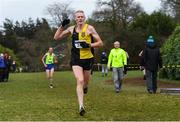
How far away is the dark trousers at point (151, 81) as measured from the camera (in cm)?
1959

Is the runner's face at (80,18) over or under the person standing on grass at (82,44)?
over

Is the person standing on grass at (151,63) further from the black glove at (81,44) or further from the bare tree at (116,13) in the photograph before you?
the bare tree at (116,13)

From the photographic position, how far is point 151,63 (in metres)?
19.8

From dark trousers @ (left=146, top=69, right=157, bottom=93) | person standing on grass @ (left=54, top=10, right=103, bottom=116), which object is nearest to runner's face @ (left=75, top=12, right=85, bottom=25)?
person standing on grass @ (left=54, top=10, right=103, bottom=116)

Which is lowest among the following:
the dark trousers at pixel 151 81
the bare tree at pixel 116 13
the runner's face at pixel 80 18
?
the dark trousers at pixel 151 81

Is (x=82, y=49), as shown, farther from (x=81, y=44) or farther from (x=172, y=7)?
(x=172, y=7)

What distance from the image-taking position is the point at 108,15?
267 feet

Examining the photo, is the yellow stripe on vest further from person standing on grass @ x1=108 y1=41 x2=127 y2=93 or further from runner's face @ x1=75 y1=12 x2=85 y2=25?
person standing on grass @ x1=108 y1=41 x2=127 y2=93

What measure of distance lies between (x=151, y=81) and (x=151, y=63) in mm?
676

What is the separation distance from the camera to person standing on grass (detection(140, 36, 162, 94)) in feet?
64.7

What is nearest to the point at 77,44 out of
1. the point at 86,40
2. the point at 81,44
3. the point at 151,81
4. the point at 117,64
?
the point at 81,44

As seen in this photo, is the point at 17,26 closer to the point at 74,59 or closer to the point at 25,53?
the point at 25,53

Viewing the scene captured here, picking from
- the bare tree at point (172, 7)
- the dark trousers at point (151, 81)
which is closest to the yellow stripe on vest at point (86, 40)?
the dark trousers at point (151, 81)

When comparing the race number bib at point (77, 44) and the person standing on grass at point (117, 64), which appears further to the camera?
the person standing on grass at point (117, 64)
